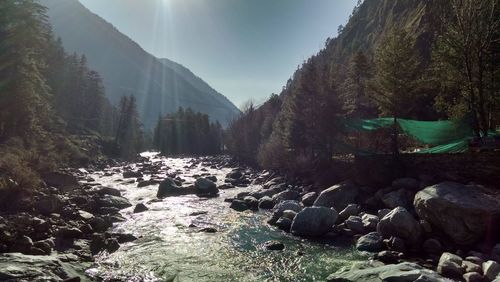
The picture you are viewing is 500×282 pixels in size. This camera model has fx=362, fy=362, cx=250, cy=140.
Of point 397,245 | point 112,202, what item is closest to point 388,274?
→ point 397,245

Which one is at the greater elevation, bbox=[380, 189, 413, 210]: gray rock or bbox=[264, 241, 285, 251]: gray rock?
bbox=[380, 189, 413, 210]: gray rock

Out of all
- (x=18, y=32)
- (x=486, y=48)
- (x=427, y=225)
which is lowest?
(x=427, y=225)

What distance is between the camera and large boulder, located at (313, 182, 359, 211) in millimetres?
24800

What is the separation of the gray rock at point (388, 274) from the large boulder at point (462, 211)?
4.91 metres

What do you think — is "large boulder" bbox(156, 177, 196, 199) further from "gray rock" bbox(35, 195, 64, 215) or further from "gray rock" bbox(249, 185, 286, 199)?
"gray rock" bbox(35, 195, 64, 215)

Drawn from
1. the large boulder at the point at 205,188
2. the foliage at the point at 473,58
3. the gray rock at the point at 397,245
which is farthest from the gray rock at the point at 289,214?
the large boulder at the point at 205,188

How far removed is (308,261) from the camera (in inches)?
616

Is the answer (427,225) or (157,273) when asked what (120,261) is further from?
(427,225)

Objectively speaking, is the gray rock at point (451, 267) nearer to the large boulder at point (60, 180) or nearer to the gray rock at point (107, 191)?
the gray rock at point (107, 191)

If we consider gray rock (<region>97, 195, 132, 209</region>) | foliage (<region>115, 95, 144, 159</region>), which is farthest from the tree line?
gray rock (<region>97, 195, 132, 209</region>)

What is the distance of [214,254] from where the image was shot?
16672 millimetres

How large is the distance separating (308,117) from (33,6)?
29985 mm

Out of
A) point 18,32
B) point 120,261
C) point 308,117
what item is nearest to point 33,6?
point 18,32

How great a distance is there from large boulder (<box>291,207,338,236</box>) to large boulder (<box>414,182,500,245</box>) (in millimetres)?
4720
